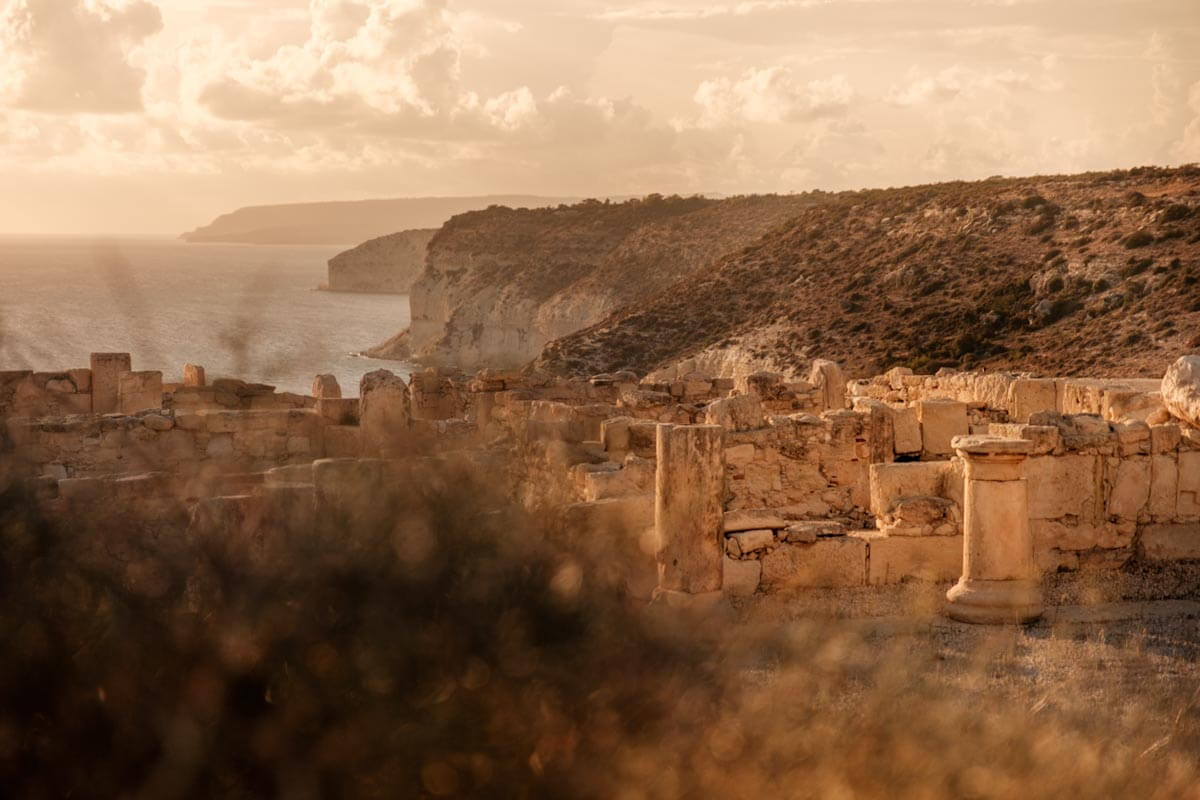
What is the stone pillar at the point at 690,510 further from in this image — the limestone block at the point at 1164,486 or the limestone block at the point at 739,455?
the limestone block at the point at 739,455

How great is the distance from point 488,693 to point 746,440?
336 inches

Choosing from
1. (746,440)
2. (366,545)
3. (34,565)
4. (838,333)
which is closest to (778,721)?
(366,545)

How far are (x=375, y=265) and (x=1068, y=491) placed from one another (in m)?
109

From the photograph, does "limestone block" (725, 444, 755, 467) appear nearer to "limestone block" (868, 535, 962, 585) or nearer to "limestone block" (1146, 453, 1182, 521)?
"limestone block" (868, 535, 962, 585)

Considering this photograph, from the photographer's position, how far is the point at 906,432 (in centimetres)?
1377

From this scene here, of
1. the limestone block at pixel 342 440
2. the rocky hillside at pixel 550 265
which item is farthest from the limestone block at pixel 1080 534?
the rocky hillside at pixel 550 265

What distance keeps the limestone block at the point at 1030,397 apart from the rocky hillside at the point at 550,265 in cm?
4387

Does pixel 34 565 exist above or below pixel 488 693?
above

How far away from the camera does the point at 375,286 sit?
11600 centimetres

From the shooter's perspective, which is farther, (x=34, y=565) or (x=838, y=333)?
(x=838, y=333)

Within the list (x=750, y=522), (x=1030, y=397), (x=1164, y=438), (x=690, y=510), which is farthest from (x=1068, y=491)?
(x=1030, y=397)

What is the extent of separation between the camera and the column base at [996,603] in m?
8.94

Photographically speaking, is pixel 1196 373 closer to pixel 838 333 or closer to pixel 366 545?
pixel 366 545

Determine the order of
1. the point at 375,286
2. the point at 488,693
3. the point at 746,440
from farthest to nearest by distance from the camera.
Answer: the point at 375,286
the point at 746,440
the point at 488,693
